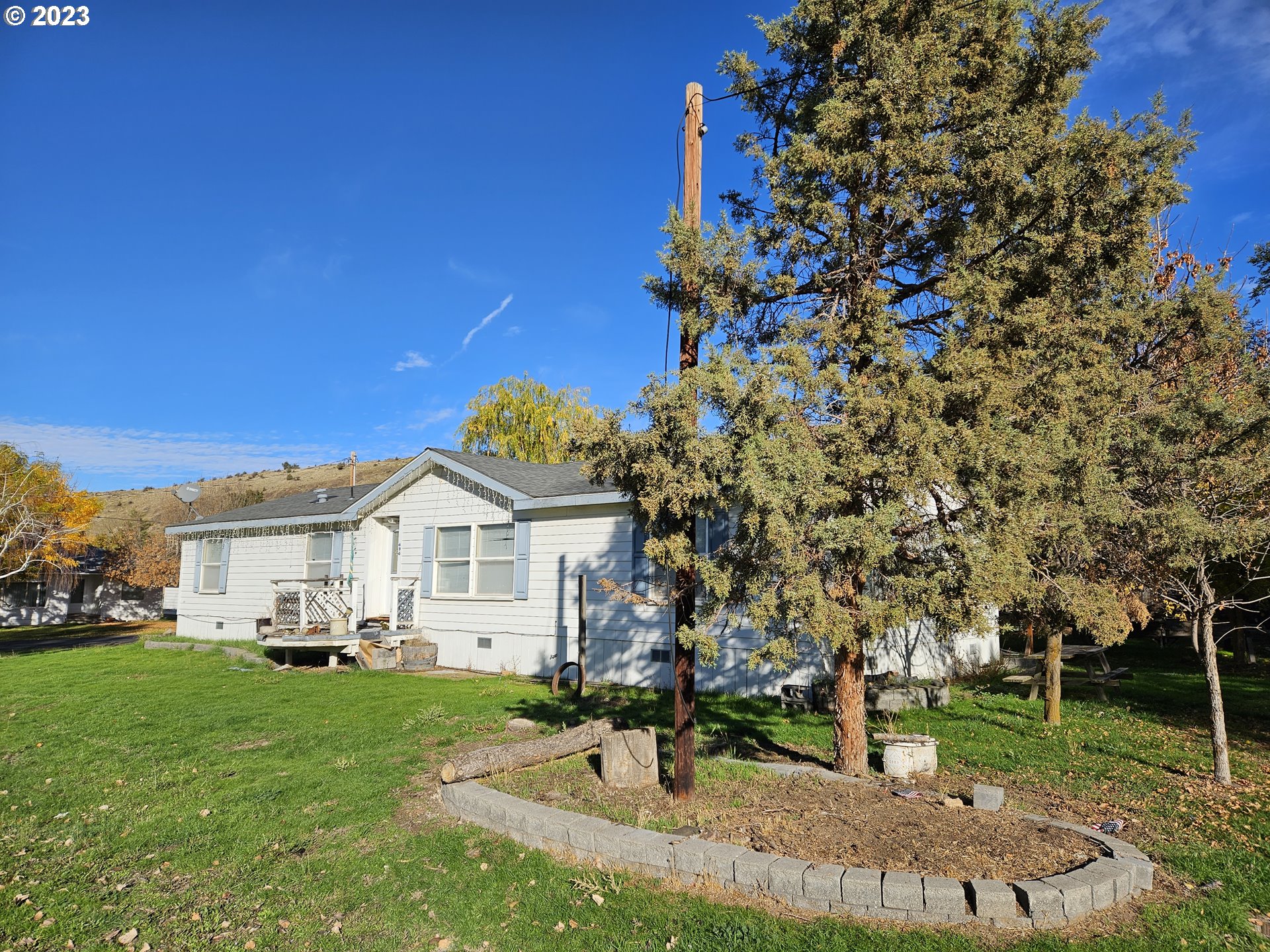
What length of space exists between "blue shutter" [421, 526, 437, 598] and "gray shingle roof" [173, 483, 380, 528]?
2533mm

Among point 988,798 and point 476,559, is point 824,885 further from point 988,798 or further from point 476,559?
point 476,559

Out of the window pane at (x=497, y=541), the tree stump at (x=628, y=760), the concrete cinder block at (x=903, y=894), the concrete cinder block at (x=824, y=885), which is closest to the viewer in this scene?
the concrete cinder block at (x=903, y=894)

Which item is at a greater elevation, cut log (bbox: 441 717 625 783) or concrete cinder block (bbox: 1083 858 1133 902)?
cut log (bbox: 441 717 625 783)

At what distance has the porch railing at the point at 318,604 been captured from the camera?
1591cm

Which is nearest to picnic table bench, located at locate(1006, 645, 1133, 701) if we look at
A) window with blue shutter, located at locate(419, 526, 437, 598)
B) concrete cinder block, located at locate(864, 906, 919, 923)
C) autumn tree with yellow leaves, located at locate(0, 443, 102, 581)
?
concrete cinder block, located at locate(864, 906, 919, 923)

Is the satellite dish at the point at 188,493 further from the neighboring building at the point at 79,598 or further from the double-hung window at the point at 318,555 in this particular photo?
the neighboring building at the point at 79,598

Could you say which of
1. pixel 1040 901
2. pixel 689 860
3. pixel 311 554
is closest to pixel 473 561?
pixel 311 554

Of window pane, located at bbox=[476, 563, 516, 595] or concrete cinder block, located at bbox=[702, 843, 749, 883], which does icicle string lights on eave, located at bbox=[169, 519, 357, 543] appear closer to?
window pane, located at bbox=[476, 563, 516, 595]

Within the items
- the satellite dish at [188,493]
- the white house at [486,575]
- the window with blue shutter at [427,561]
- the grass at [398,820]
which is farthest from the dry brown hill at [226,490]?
the grass at [398,820]

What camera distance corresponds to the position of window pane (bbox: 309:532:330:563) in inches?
685

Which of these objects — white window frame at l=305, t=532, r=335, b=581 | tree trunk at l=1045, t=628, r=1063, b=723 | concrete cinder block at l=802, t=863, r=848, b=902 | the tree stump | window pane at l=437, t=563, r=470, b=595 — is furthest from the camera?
white window frame at l=305, t=532, r=335, b=581

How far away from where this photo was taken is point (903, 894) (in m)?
4.17

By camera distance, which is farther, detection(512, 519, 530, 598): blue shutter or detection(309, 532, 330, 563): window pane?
detection(309, 532, 330, 563): window pane

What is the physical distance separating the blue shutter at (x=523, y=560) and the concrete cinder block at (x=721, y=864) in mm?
9361
